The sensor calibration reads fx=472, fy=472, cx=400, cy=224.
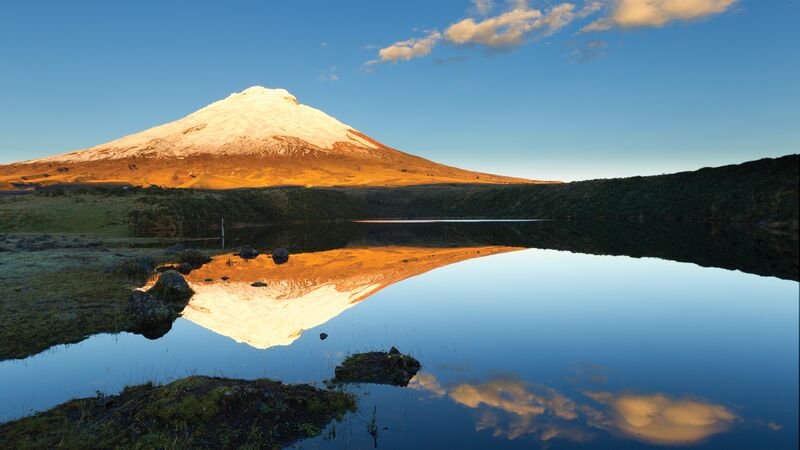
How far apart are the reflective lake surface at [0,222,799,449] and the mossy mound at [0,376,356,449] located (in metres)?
1.27

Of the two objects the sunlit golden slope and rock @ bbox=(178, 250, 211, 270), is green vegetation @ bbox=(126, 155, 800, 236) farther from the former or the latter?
the sunlit golden slope

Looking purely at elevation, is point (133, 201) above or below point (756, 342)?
above

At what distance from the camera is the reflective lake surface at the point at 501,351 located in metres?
15.0

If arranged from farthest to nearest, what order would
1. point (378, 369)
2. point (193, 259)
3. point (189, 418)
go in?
point (193, 259) < point (378, 369) < point (189, 418)

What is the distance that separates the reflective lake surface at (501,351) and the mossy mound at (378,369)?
696mm

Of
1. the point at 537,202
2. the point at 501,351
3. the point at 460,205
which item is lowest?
the point at 501,351

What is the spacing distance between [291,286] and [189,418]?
83.8 ft

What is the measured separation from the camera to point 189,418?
14.7 meters

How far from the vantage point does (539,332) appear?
25.8 meters

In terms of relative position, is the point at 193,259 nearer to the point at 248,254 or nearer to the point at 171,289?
the point at 248,254

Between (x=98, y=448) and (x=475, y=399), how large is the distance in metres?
11.8

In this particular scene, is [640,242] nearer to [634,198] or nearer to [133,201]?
[634,198]

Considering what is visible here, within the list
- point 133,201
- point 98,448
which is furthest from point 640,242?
point 133,201

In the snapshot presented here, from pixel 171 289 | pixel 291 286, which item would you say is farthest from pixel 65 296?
pixel 291 286
